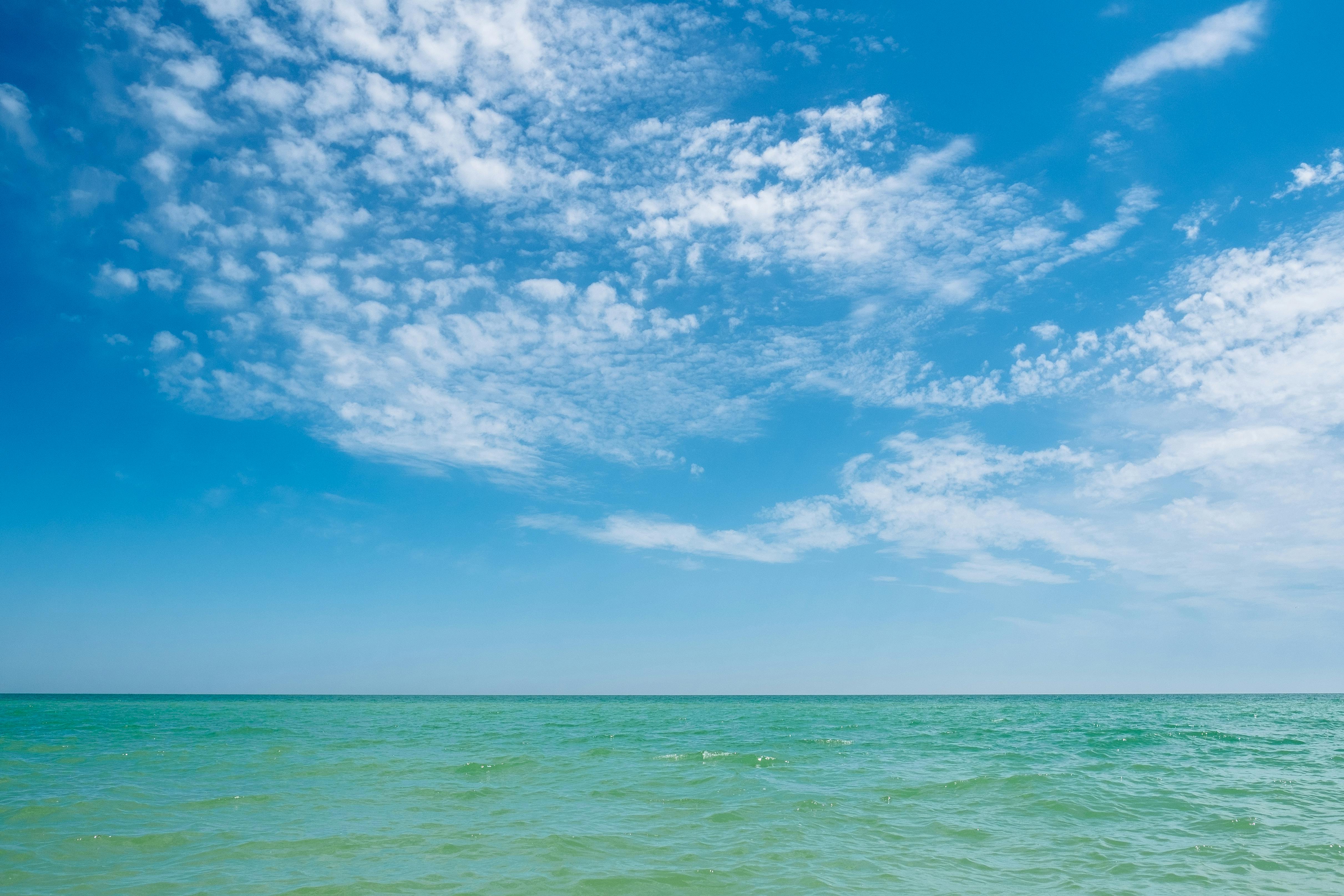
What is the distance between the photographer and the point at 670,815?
43.6 feet

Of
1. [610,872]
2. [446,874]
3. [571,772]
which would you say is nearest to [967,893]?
[610,872]

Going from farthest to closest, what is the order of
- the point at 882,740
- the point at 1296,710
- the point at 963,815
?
the point at 1296,710
the point at 882,740
the point at 963,815

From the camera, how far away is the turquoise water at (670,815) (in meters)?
9.43

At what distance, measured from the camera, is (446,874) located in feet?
31.3

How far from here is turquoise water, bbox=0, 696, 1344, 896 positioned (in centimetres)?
943

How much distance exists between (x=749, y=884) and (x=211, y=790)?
1294 centimetres

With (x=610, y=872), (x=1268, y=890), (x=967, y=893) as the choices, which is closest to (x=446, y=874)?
(x=610, y=872)

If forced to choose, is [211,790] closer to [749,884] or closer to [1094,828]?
[749,884]

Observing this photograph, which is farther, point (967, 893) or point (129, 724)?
point (129, 724)

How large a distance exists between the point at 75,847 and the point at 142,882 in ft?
8.84

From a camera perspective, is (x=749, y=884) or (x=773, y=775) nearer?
(x=749, y=884)

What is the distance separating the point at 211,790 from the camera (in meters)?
15.7

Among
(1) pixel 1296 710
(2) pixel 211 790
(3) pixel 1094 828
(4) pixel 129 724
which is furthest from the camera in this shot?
(1) pixel 1296 710

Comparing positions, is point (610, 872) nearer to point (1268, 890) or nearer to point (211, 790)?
point (1268, 890)
